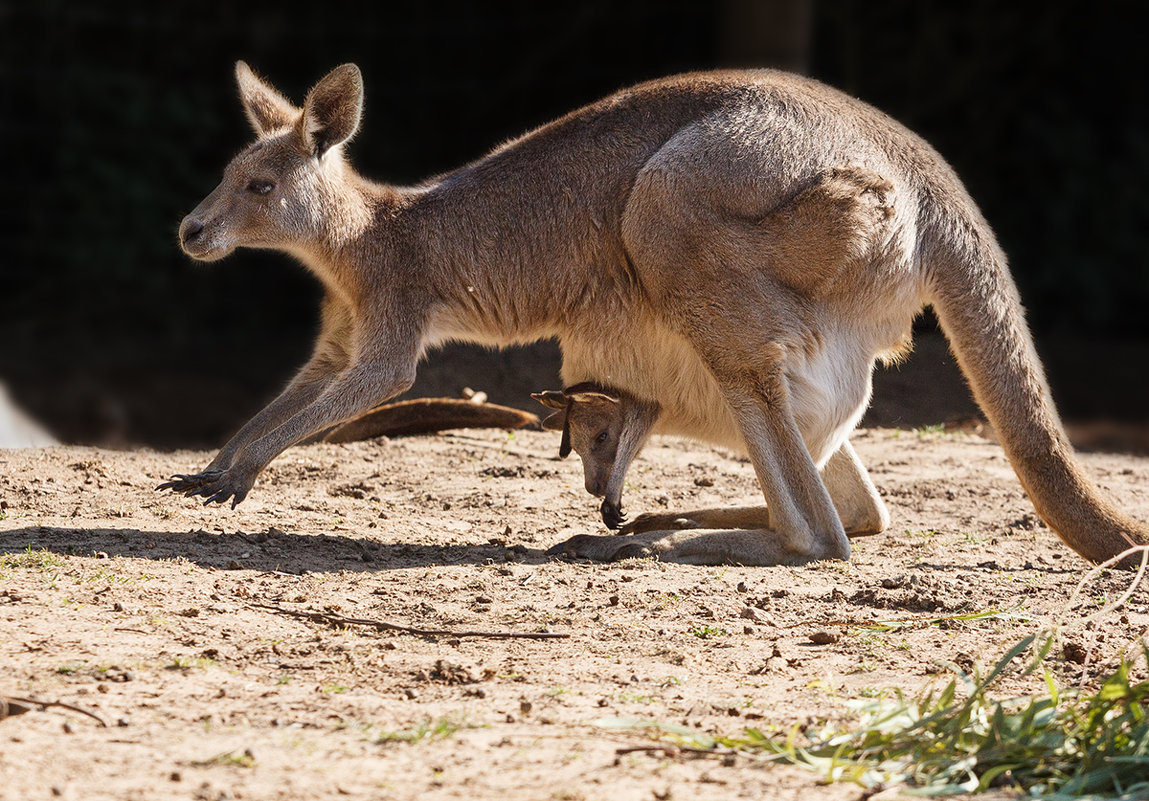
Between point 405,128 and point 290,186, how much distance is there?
18.3 feet

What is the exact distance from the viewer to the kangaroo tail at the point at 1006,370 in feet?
13.6

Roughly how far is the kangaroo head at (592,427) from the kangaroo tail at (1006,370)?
45.8 inches

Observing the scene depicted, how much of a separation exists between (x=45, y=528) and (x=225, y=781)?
2.05m

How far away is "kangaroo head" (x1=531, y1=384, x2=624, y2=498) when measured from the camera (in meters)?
4.94

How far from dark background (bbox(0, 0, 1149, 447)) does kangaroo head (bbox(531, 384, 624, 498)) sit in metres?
4.26

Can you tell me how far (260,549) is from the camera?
4.29m

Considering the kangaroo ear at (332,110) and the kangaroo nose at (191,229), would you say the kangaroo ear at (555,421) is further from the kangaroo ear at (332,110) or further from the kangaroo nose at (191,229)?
→ the kangaroo nose at (191,229)

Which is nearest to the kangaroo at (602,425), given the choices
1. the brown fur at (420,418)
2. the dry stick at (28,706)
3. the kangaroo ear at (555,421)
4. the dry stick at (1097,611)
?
the kangaroo ear at (555,421)

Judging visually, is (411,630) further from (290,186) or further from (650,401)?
(290,186)

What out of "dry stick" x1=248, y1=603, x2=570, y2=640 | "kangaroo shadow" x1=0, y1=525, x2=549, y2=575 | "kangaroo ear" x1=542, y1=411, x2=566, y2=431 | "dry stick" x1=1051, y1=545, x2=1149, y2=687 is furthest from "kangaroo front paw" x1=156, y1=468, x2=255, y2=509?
"dry stick" x1=1051, y1=545, x2=1149, y2=687

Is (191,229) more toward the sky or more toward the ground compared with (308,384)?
more toward the sky

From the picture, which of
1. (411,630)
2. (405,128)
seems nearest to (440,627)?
(411,630)

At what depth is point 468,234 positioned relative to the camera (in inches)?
190

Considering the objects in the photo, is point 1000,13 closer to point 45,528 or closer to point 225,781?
point 45,528
